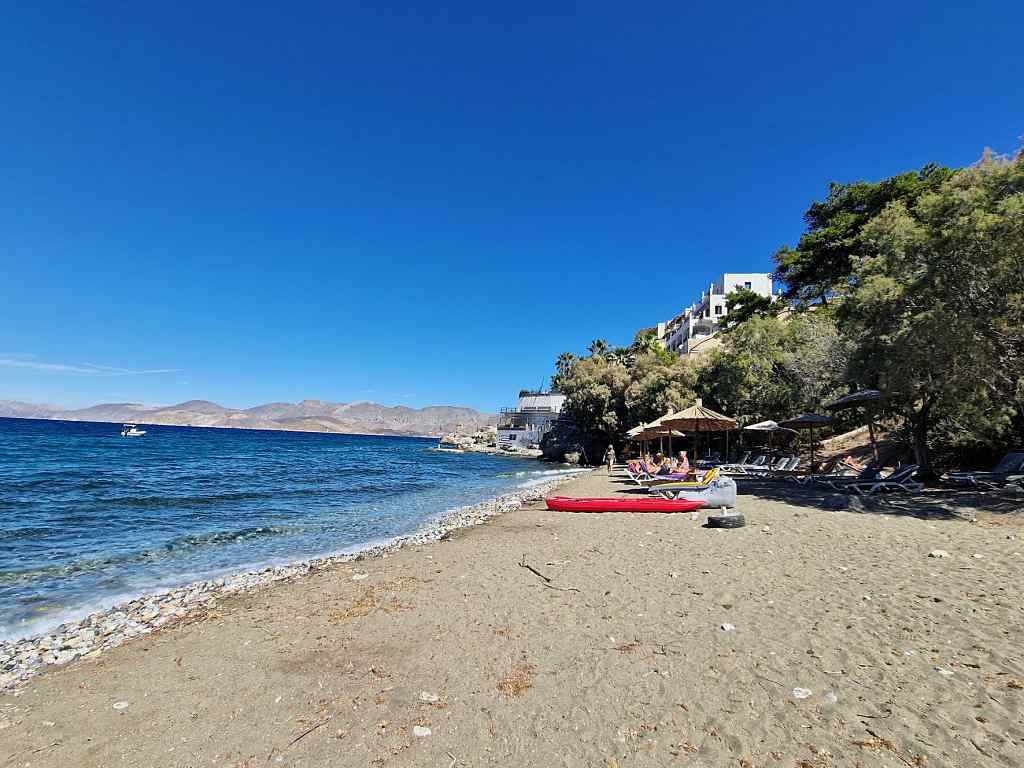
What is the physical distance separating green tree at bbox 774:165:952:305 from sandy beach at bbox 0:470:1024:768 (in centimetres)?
3438

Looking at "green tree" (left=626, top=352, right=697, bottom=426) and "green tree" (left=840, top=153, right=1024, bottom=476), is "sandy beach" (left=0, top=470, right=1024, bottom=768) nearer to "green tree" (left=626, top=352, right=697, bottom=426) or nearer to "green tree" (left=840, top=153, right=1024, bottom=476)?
"green tree" (left=840, top=153, right=1024, bottom=476)

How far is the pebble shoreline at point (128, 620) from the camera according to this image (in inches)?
202

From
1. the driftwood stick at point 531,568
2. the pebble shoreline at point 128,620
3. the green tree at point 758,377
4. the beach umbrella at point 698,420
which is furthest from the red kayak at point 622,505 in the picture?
the green tree at point 758,377

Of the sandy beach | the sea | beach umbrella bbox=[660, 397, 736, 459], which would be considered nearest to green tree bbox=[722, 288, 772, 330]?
beach umbrella bbox=[660, 397, 736, 459]

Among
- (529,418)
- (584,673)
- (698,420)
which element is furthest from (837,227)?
(529,418)

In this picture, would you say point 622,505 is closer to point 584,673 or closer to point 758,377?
point 584,673

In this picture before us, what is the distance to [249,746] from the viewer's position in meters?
3.34

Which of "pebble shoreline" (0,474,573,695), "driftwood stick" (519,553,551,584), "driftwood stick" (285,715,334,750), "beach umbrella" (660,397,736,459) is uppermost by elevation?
"beach umbrella" (660,397,736,459)

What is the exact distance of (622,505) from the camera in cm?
1305

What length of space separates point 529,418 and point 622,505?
75.1 metres

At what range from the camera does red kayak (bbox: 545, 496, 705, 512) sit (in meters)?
12.6

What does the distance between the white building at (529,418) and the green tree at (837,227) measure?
148ft

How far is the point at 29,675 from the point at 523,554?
6336mm

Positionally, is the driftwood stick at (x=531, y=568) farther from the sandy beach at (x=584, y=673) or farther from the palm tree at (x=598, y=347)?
the palm tree at (x=598, y=347)
